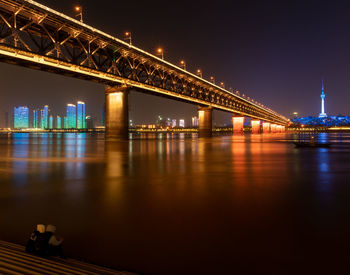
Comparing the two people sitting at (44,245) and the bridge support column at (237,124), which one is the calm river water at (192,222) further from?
the bridge support column at (237,124)

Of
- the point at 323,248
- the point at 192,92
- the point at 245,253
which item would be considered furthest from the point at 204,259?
the point at 192,92

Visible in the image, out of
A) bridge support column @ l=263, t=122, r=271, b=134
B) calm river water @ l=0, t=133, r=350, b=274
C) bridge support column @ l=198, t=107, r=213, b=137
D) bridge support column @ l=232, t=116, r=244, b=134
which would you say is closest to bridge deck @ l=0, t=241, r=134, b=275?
calm river water @ l=0, t=133, r=350, b=274

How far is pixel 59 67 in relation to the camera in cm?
3262

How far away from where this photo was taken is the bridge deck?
3.13m

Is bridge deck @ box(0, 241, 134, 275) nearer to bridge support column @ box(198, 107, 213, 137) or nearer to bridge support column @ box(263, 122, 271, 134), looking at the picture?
bridge support column @ box(198, 107, 213, 137)

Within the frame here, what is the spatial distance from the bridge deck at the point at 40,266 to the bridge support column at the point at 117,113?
4103 cm

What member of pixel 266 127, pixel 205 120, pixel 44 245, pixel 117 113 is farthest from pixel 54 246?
pixel 266 127

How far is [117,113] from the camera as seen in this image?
44.0 m

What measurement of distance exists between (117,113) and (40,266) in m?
42.0

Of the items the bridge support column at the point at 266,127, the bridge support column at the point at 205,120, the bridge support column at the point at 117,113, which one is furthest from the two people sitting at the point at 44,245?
the bridge support column at the point at 266,127

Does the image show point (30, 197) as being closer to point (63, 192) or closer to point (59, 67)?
point (63, 192)

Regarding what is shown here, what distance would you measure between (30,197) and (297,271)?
733cm

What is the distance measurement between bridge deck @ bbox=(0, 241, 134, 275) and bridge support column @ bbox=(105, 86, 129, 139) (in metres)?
41.0

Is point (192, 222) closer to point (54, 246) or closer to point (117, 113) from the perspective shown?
point (54, 246)
